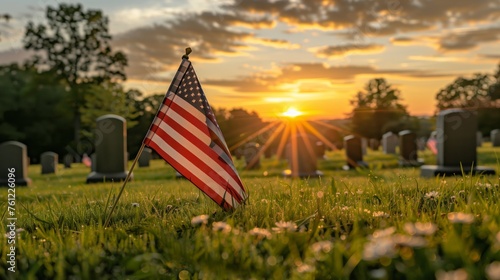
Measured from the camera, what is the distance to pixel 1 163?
658 inches

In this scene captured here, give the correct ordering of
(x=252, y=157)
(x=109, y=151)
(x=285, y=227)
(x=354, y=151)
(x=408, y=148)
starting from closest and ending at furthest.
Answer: (x=285, y=227)
(x=109, y=151)
(x=252, y=157)
(x=354, y=151)
(x=408, y=148)

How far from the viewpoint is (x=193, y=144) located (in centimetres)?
449

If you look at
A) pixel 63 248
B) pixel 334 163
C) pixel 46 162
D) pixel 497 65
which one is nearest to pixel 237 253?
pixel 63 248

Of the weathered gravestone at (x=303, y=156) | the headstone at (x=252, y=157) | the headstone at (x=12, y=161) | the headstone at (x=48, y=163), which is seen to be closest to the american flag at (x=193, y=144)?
the weathered gravestone at (x=303, y=156)

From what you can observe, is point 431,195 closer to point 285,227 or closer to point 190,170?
point 285,227

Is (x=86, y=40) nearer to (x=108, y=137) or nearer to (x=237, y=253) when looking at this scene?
(x=108, y=137)

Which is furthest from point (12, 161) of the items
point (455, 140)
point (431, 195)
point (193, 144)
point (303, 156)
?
point (431, 195)

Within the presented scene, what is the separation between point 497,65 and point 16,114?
67.3 m

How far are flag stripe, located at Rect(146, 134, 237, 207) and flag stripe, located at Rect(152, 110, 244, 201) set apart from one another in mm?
73

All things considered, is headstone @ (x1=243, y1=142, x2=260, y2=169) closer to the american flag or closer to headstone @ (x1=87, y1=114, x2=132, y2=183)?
headstone @ (x1=87, y1=114, x2=132, y2=183)

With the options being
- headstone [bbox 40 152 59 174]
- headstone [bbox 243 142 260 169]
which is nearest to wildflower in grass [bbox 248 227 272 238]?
headstone [bbox 243 142 260 169]

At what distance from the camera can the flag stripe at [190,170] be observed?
14.5 ft

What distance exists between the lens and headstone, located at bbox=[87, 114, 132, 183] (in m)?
15.1

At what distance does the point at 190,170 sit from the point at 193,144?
0.23 metres
